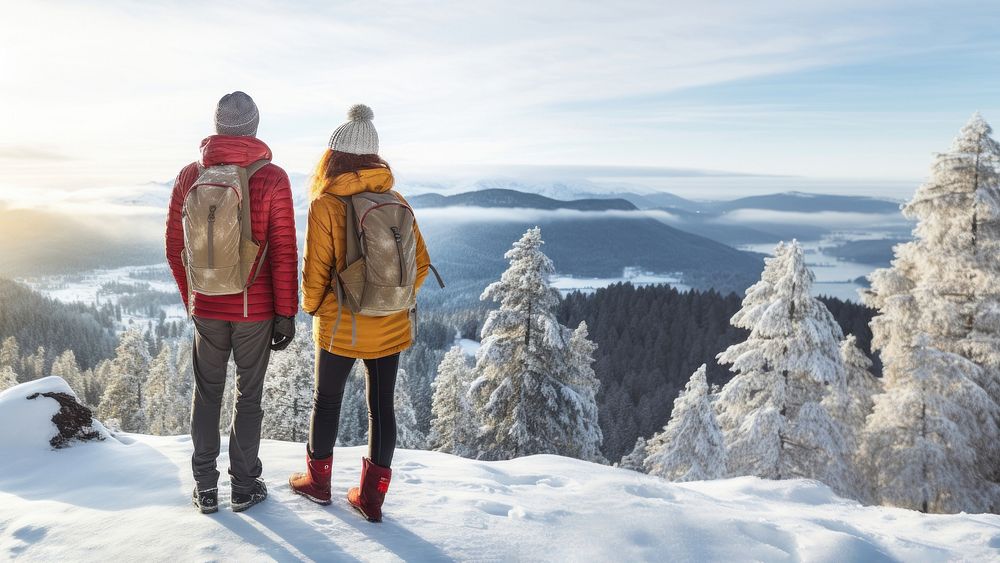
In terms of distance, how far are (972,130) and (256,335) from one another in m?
17.4

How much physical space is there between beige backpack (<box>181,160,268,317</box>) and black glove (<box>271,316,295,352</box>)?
0.37m

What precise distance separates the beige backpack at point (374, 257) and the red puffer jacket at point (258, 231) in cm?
38

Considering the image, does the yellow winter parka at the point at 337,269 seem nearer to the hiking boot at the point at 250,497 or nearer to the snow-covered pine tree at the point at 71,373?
the hiking boot at the point at 250,497

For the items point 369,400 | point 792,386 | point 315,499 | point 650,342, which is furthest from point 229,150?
point 650,342

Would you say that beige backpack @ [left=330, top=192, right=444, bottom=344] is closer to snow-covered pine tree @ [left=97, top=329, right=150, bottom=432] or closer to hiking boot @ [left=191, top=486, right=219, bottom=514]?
hiking boot @ [left=191, top=486, right=219, bottom=514]

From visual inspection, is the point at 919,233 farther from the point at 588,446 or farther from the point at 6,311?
the point at 6,311

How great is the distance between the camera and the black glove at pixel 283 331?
3.54 meters

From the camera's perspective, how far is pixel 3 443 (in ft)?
15.9

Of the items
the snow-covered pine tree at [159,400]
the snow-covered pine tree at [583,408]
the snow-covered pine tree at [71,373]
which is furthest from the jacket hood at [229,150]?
the snow-covered pine tree at [71,373]

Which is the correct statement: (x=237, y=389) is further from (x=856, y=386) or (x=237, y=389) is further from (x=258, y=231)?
(x=856, y=386)

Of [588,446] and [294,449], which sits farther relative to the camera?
[588,446]

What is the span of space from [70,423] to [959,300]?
59.4 ft

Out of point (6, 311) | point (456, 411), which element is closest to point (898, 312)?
point (456, 411)

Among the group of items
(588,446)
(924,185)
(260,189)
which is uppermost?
(924,185)
